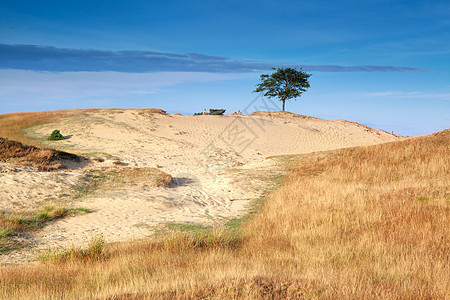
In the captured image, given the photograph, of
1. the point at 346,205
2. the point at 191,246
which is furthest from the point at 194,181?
the point at 191,246

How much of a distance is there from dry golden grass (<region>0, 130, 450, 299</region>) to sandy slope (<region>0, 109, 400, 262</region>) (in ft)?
7.75

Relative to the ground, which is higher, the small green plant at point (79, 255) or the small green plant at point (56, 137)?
the small green plant at point (56, 137)

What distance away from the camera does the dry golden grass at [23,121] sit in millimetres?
28020

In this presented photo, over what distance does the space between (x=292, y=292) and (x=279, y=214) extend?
5123 mm

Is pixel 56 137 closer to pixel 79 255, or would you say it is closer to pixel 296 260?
Result: pixel 79 255

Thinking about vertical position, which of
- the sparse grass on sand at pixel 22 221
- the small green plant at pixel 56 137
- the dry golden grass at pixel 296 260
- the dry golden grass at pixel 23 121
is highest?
the dry golden grass at pixel 23 121

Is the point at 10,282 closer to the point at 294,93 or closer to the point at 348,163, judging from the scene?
the point at 348,163

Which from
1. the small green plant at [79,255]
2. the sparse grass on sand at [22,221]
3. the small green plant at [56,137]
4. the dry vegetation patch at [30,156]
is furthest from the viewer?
the small green plant at [56,137]

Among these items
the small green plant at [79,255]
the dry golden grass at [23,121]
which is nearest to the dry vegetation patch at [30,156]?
the small green plant at [79,255]

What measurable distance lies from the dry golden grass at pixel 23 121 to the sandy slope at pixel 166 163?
163 cm

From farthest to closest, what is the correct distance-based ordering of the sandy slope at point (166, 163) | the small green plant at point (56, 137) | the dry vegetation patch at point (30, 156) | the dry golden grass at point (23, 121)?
the dry golden grass at point (23, 121), the small green plant at point (56, 137), the dry vegetation patch at point (30, 156), the sandy slope at point (166, 163)

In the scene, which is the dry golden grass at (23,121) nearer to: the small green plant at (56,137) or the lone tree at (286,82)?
the small green plant at (56,137)

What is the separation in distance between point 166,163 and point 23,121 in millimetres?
20702

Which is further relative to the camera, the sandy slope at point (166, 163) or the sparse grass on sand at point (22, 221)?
the sandy slope at point (166, 163)
